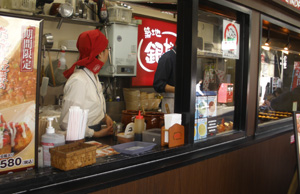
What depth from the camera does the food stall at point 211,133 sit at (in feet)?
5.52

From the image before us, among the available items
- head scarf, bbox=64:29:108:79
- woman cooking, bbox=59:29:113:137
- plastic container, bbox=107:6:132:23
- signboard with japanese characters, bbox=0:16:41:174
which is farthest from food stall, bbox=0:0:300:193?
plastic container, bbox=107:6:132:23

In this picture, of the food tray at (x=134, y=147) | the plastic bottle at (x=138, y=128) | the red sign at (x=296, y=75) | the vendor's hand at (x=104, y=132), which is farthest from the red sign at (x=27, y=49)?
the red sign at (x=296, y=75)

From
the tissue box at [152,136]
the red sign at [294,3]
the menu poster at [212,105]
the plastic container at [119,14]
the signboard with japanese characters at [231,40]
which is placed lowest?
the tissue box at [152,136]

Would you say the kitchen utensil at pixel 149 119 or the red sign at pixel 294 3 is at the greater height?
the red sign at pixel 294 3

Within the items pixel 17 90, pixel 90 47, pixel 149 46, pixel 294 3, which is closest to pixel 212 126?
pixel 90 47

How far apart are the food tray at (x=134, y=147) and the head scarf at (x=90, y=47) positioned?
1.01 metres

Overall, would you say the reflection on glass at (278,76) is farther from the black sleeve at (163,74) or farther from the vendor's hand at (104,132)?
the vendor's hand at (104,132)

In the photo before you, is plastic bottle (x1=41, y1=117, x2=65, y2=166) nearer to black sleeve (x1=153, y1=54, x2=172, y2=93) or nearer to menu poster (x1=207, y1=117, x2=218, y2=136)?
menu poster (x1=207, y1=117, x2=218, y2=136)

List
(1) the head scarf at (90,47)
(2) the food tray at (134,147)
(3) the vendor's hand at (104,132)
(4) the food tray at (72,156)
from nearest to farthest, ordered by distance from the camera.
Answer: (4) the food tray at (72,156) → (2) the food tray at (134,147) → (3) the vendor's hand at (104,132) → (1) the head scarf at (90,47)

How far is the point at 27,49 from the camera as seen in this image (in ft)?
4.61

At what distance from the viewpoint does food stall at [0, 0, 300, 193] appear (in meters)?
1.68

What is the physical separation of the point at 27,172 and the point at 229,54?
211 centimetres

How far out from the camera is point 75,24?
5.08m

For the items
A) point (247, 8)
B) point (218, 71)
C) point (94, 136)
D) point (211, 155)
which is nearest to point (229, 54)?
point (218, 71)
